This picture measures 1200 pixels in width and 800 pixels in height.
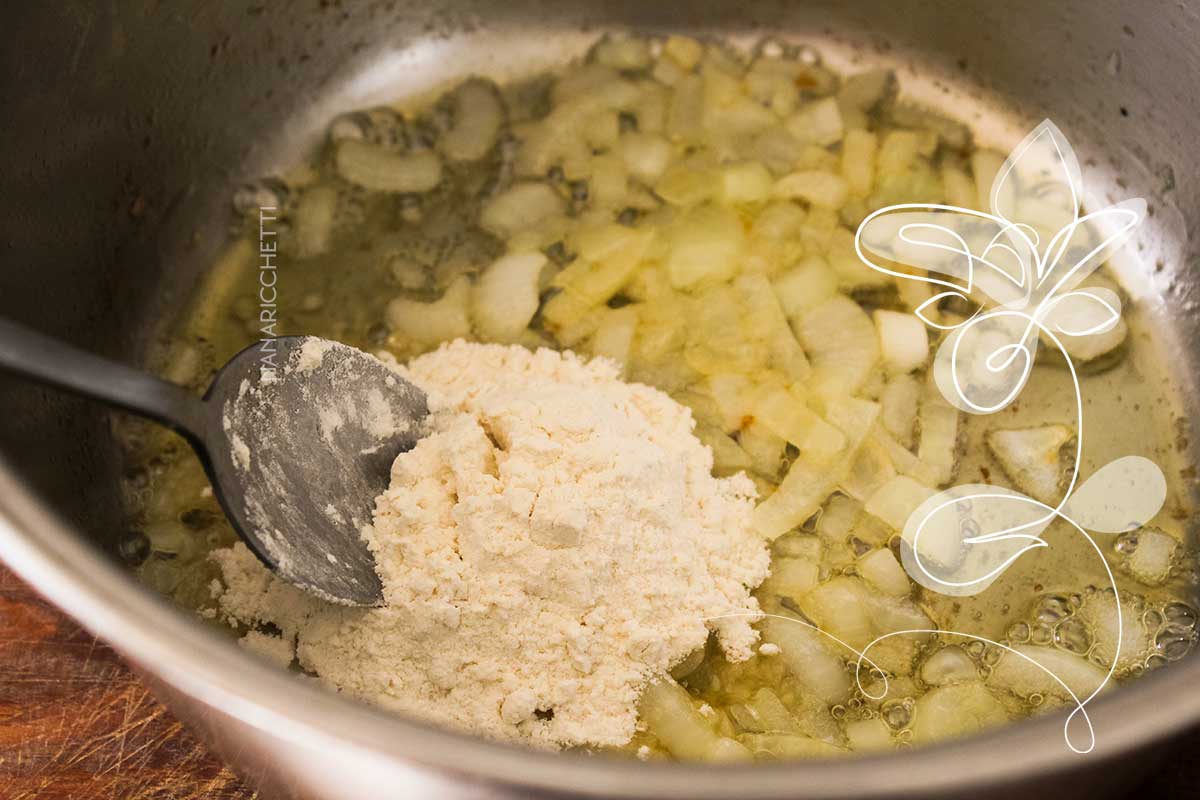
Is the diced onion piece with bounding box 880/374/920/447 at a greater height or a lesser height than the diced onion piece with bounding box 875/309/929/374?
lesser

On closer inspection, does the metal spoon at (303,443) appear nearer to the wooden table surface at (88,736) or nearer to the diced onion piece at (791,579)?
the wooden table surface at (88,736)

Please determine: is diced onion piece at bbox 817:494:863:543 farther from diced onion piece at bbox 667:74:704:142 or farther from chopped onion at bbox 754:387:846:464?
diced onion piece at bbox 667:74:704:142

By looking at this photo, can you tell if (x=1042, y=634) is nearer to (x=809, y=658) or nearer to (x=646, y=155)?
(x=809, y=658)

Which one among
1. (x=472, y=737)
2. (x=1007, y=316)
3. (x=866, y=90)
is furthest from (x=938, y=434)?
(x=472, y=737)

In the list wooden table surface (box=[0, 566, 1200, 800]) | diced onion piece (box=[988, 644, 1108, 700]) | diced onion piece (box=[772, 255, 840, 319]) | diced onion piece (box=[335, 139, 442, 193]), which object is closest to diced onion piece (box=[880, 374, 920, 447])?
diced onion piece (box=[772, 255, 840, 319])

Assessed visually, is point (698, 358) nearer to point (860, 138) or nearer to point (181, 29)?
point (860, 138)

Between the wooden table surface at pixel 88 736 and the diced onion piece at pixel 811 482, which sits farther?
the diced onion piece at pixel 811 482

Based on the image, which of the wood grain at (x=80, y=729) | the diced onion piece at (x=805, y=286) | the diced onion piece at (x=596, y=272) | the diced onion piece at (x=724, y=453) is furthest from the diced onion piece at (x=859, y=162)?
the wood grain at (x=80, y=729)
